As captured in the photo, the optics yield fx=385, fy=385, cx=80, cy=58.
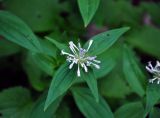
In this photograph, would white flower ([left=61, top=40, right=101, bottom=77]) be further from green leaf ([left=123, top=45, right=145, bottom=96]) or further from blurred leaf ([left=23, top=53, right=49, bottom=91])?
blurred leaf ([left=23, top=53, right=49, bottom=91])

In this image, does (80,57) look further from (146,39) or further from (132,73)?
(146,39)

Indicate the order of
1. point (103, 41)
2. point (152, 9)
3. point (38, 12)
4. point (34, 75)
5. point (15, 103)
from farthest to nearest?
point (152, 9) < point (38, 12) < point (34, 75) < point (15, 103) < point (103, 41)

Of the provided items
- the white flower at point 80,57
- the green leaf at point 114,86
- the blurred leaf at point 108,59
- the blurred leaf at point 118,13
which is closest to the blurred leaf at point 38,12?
the blurred leaf at point 118,13

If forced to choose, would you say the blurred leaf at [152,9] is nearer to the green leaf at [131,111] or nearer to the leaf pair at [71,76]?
the green leaf at [131,111]

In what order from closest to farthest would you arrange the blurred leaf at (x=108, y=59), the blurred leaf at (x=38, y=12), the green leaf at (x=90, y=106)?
the green leaf at (x=90, y=106), the blurred leaf at (x=108, y=59), the blurred leaf at (x=38, y=12)

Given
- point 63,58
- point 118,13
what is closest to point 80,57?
point 63,58

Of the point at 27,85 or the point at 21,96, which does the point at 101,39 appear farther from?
the point at 27,85
